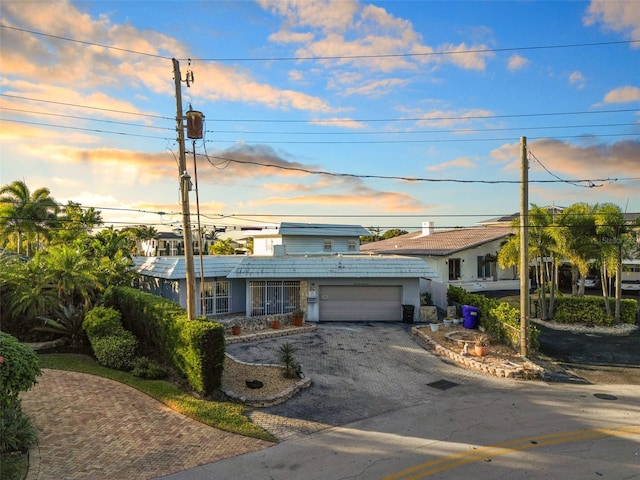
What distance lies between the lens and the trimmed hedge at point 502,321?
54.8 ft

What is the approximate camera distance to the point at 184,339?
12.3 m

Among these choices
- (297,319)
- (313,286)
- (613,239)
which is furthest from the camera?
(313,286)

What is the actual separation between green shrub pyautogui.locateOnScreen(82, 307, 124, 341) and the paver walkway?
373 cm

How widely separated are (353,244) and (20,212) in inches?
1134

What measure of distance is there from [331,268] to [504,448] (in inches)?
597

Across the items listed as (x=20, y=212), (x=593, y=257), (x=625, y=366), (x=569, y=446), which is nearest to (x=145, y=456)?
(x=569, y=446)

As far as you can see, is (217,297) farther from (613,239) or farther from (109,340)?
(613,239)

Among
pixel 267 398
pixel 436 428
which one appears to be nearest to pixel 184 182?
pixel 267 398

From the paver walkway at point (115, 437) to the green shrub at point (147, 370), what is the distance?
98 centimetres

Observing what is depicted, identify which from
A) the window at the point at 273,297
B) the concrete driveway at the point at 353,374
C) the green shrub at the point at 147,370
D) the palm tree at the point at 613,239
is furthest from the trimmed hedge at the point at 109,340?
the palm tree at the point at 613,239

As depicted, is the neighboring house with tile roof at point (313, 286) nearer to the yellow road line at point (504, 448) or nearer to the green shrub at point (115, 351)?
the green shrub at point (115, 351)

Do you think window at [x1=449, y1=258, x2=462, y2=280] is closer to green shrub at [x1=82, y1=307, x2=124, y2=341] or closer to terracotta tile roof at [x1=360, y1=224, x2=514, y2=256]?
terracotta tile roof at [x1=360, y1=224, x2=514, y2=256]

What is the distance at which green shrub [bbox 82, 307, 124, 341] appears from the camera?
53.1ft

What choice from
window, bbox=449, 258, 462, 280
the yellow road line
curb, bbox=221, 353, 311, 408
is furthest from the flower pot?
window, bbox=449, 258, 462, 280
